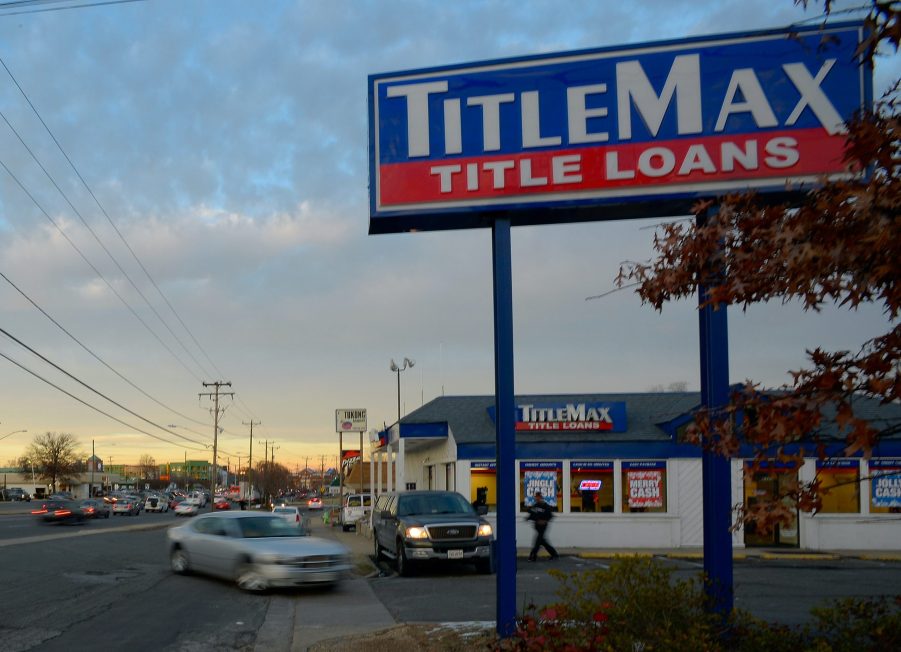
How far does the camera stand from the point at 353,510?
140 feet

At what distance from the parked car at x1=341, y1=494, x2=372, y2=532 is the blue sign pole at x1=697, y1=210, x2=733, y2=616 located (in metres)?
33.1

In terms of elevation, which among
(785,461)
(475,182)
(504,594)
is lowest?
(504,594)

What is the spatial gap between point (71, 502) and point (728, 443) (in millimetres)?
53112

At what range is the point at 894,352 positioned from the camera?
180 inches

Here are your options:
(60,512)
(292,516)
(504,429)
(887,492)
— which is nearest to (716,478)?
(504,429)

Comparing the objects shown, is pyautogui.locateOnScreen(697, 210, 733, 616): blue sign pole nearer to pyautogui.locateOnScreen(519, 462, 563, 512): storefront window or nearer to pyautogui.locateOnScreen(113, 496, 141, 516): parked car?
pyautogui.locateOnScreen(519, 462, 563, 512): storefront window

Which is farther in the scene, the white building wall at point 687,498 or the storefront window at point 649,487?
the storefront window at point 649,487

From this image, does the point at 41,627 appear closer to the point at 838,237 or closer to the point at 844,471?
the point at 838,237

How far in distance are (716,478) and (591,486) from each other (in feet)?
56.1

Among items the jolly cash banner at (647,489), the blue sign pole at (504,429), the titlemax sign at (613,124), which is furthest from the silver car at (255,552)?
the jolly cash banner at (647,489)

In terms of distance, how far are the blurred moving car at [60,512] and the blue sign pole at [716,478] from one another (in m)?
48.4

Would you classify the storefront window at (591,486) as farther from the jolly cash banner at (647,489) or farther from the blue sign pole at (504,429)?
the blue sign pole at (504,429)

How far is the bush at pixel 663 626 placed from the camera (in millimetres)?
6656

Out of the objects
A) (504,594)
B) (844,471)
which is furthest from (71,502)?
(504,594)
